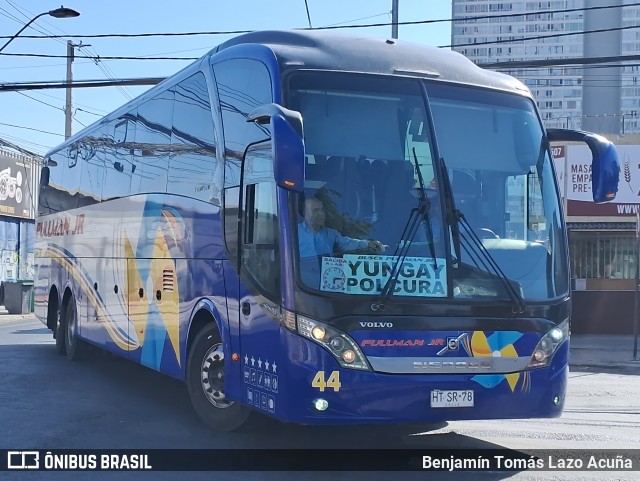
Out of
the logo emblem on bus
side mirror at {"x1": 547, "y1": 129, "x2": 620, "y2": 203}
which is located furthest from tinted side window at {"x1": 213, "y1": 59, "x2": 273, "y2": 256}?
side mirror at {"x1": 547, "y1": 129, "x2": 620, "y2": 203}

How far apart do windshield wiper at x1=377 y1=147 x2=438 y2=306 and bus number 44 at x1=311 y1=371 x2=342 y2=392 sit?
2.16ft

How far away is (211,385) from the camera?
8633mm

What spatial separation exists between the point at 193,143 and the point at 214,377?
98.4 inches

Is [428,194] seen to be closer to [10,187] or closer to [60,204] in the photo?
[60,204]

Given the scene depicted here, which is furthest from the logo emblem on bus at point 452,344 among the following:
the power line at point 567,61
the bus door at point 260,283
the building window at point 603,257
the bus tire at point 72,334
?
the building window at point 603,257

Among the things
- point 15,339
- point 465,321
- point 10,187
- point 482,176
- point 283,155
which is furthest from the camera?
point 10,187

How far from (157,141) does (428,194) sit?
4.49 m

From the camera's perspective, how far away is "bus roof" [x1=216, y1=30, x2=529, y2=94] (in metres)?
7.61

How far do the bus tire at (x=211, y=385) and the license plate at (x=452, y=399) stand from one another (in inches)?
83.5

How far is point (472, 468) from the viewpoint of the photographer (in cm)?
743

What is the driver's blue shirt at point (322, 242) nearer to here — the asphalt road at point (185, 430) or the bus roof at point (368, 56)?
the bus roof at point (368, 56)

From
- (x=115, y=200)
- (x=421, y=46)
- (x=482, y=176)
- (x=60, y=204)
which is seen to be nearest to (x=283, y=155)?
(x=482, y=176)

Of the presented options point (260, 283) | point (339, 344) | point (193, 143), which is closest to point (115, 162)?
point (193, 143)

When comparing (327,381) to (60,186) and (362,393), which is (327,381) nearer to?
(362,393)
